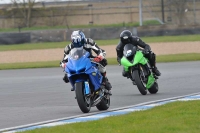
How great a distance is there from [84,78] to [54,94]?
4.89 meters

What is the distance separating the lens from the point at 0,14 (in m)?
71.0

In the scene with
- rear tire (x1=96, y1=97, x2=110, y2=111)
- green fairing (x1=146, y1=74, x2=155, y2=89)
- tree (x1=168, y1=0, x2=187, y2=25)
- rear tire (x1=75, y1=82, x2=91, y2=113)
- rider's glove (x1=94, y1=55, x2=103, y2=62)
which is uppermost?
rider's glove (x1=94, y1=55, x2=103, y2=62)

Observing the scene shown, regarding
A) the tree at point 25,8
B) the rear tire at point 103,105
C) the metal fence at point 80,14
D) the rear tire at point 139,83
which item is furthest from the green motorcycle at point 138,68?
the tree at point 25,8

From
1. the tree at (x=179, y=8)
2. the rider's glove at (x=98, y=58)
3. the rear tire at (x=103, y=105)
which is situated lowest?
the tree at (x=179, y=8)

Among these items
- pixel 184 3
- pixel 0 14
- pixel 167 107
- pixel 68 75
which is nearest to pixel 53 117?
pixel 68 75

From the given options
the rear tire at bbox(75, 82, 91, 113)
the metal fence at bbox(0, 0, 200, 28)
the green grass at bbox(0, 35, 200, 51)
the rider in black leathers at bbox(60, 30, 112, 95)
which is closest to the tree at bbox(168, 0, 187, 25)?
the metal fence at bbox(0, 0, 200, 28)

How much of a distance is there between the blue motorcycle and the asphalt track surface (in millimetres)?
290

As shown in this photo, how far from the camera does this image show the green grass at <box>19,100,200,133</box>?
8.38 metres

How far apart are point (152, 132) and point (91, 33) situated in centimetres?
3731

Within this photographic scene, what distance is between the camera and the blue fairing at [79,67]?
1156 centimetres

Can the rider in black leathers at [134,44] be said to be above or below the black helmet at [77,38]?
below

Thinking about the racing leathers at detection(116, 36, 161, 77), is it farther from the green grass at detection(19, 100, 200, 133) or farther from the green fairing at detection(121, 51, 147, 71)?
the green grass at detection(19, 100, 200, 133)

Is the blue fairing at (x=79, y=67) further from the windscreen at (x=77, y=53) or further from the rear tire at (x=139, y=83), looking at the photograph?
the rear tire at (x=139, y=83)

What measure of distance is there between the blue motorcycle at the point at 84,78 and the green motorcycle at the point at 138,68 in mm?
3215
